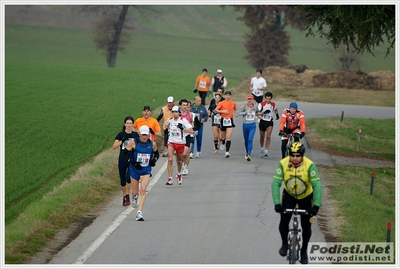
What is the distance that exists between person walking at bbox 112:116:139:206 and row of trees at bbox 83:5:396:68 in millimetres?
9373

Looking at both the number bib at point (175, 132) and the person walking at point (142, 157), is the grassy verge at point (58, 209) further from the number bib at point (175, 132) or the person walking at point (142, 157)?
the number bib at point (175, 132)

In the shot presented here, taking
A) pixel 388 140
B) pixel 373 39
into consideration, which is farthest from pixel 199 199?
pixel 388 140

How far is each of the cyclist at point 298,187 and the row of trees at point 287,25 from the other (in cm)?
1260

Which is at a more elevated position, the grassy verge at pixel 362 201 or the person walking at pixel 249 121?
the person walking at pixel 249 121

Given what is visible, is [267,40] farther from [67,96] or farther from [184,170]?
[184,170]

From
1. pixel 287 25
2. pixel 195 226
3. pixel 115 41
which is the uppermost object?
pixel 287 25

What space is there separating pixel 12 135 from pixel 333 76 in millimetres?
25707

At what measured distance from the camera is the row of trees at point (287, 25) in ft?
80.0

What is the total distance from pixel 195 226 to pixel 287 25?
61.2 meters

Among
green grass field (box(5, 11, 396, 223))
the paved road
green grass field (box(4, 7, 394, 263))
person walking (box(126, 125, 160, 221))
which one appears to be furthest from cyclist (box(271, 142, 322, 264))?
green grass field (box(5, 11, 396, 223))

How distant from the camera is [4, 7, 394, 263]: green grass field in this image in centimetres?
2825

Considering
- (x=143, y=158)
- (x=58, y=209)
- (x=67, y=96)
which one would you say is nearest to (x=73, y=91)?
(x=67, y=96)

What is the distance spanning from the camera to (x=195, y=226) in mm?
15258

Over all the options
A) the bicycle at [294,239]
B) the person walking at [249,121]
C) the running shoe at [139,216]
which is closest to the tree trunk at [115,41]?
the person walking at [249,121]
